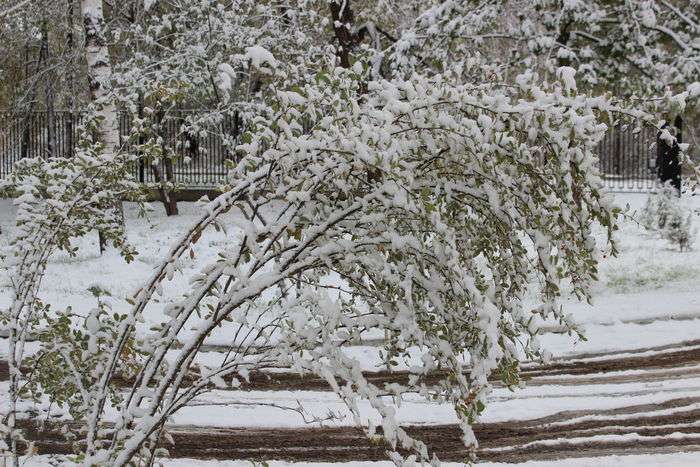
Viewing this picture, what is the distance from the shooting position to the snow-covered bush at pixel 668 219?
14203 millimetres

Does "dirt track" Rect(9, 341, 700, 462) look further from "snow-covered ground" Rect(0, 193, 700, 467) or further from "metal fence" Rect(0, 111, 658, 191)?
"metal fence" Rect(0, 111, 658, 191)

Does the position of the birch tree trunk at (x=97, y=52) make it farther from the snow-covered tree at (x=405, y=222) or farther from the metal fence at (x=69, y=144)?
the snow-covered tree at (x=405, y=222)

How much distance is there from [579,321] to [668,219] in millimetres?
5259

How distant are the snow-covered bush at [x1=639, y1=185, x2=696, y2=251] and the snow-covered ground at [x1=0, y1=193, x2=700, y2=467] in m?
0.21

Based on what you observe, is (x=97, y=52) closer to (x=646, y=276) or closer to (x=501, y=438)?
(x=646, y=276)

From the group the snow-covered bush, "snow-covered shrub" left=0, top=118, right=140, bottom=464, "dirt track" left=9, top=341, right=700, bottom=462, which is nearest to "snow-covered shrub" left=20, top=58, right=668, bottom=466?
"snow-covered shrub" left=0, top=118, right=140, bottom=464

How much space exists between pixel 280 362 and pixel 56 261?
12.1 m

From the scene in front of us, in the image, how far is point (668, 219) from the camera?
1462 cm

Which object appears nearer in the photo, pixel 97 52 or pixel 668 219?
pixel 97 52

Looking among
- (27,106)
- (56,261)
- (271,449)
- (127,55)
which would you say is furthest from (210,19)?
(27,106)

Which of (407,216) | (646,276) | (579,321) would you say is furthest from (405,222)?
(646,276)

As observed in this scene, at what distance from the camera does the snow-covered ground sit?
296 inches

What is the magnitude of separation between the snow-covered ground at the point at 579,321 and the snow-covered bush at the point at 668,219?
0.21 m

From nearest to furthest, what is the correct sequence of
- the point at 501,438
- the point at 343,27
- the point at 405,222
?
the point at 405,222 → the point at 501,438 → the point at 343,27
